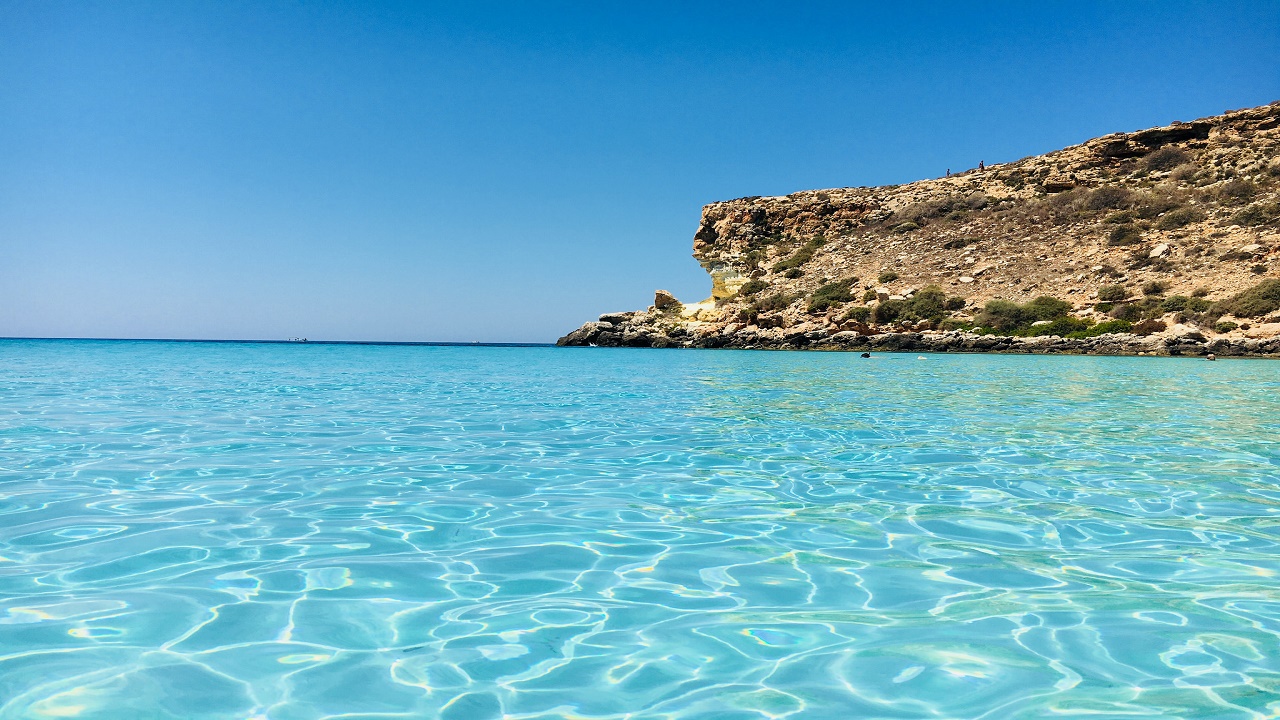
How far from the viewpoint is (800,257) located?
54062mm

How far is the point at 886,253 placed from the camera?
166ft

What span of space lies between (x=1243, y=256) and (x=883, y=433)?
1474 inches

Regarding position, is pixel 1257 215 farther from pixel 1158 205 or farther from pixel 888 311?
pixel 888 311

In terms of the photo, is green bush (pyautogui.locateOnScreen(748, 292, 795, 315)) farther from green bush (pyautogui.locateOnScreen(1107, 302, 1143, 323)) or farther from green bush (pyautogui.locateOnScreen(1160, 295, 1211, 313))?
green bush (pyautogui.locateOnScreen(1160, 295, 1211, 313))

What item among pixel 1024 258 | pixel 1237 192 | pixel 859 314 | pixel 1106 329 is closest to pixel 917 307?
pixel 859 314

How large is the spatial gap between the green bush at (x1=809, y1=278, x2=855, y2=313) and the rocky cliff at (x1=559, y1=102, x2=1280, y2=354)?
159 millimetres

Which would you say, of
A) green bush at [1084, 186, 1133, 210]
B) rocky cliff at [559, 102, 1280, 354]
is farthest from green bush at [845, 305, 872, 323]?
green bush at [1084, 186, 1133, 210]

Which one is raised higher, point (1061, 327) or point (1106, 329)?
point (1061, 327)

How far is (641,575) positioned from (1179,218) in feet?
157

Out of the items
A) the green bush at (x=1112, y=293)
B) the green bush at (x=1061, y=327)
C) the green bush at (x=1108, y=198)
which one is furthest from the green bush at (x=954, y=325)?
the green bush at (x=1108, y=198)

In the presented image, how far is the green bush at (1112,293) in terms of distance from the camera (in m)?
36.4

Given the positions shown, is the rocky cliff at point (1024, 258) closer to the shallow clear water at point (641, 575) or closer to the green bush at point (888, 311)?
the green bush at point (888, 311)

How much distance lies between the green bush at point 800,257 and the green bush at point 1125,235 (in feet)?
60.0

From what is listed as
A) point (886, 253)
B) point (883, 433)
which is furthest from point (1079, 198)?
point (883, 433)
